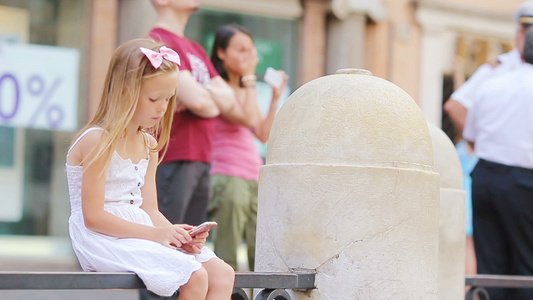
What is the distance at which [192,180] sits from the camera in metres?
5.42

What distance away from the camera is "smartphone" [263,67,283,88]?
629 centimetres

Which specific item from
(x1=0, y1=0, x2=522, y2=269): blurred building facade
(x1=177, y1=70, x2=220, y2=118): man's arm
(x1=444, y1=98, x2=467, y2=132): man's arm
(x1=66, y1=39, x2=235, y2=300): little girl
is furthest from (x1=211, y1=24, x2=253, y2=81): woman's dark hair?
(x1=0, y1=0, x2=522, y2=269): blurred building facade

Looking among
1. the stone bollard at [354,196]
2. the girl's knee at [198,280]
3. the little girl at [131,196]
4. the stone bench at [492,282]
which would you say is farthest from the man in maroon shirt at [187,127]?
the girl's knee at [198,280]

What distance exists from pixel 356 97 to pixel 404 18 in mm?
10284

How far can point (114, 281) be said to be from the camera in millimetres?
3449

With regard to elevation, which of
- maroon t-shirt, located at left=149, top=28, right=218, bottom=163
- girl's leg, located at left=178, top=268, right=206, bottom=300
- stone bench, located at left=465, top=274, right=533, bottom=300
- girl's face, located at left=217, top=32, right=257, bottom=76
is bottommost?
stone bench, located at left=465, top=274, right=533, bottom=300

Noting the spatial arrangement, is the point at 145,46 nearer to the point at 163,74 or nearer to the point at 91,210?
the point at 163,74

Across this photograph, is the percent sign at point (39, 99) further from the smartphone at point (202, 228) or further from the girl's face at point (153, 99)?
the smartphone at point (202, 228)

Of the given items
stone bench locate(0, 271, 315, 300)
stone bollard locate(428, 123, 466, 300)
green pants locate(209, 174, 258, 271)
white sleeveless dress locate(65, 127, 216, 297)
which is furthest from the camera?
green pants locate(209, 174, 258, 271)

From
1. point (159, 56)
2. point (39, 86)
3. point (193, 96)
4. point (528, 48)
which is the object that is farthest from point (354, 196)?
point (39, 86)

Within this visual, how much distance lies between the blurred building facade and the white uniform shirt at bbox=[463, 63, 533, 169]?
6086mm

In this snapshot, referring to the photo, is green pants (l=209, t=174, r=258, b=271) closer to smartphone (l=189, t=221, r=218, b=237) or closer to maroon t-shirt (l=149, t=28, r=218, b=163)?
maroon t-shirt (l=149, t=28, r=218, b=163)

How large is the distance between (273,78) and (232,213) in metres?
0.96

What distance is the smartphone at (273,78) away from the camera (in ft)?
20.6
